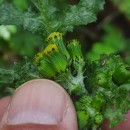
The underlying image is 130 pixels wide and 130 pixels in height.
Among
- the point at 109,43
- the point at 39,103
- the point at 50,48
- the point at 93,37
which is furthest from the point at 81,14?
the point at 93,37

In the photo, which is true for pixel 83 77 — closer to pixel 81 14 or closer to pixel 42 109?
pixel 42 109

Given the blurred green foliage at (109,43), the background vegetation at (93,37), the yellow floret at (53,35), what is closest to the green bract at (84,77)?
the yellow floret at (53,35)

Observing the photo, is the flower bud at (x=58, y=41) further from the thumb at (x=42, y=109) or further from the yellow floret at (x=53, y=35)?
the thumb at (x=42, y=109)

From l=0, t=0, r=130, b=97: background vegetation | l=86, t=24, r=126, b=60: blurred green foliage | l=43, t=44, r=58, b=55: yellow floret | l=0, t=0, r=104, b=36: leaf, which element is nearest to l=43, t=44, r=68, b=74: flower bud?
l=43, t=44, r=58, b=55: yellow floret

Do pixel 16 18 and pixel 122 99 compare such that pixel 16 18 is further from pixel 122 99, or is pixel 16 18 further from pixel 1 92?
pixel 1 92

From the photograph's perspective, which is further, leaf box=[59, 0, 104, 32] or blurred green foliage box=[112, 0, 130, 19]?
blurred green foliage box=[112, 0, 130, 19]

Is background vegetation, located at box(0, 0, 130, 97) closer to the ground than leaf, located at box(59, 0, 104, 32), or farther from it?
closer to the ground

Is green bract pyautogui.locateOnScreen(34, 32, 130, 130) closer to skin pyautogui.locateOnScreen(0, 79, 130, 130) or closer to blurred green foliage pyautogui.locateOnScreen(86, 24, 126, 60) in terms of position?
skin pyautogui.locateOnScreen(0, 79, 130, 130)

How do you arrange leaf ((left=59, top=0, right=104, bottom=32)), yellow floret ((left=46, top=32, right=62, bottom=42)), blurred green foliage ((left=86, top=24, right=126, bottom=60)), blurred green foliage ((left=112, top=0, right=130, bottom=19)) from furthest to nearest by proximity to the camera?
blurred green foliage ((left=112, top=0, right=130, bottom=19))
blurred green foliage ((left=86, top=24, right=126, bottom=60))
leaf ((left=59, top=0, right=104, bottom=32))
yellow floret ((left=46, top=32, right=62, bottom=42))
